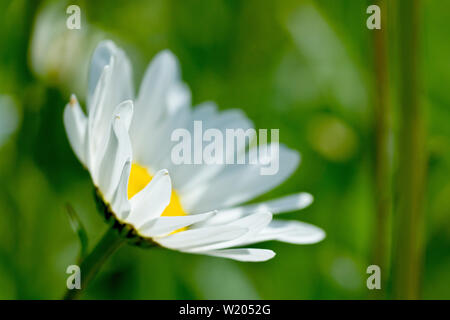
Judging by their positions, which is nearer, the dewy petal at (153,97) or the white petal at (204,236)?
the white petal at (204,236)

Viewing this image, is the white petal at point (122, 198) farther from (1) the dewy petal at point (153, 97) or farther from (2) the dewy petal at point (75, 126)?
(1) the dewy petal at point (153, 97)

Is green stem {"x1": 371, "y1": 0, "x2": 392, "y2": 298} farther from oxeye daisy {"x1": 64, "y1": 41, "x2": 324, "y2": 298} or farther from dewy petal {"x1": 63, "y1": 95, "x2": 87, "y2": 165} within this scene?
dewy petal {"x1": 63, "y1": 95, "x2": 87, "y2": 165}

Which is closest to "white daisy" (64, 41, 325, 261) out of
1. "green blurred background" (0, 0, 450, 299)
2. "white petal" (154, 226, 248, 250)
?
"white petal" (154, 226, 248, 250)

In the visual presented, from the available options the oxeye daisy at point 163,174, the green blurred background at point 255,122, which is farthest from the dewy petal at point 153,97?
the green blurred background at point 255,122

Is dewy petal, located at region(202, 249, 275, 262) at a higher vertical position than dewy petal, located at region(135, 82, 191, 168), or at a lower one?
lower

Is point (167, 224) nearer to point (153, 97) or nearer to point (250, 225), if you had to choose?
point (250, 225)

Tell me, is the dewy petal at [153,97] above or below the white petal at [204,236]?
above

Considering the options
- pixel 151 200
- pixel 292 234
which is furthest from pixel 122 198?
pixel 292 234
